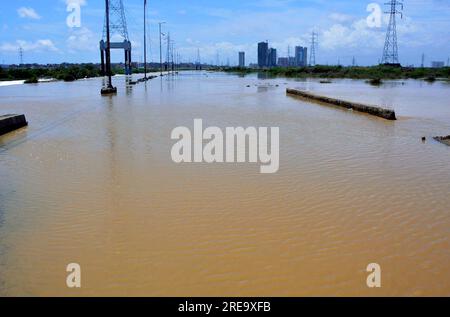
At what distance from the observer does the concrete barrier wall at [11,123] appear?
37.0 feet

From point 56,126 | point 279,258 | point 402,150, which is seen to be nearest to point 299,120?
point 402,150

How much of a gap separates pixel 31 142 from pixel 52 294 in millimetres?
7512

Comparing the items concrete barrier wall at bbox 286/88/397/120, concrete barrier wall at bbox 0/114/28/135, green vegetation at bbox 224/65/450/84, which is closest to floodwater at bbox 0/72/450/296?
concrete barrier wall at bbox 0/114/28/135

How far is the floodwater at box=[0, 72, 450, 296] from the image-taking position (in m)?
3.71

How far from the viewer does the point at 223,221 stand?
503 centimetres

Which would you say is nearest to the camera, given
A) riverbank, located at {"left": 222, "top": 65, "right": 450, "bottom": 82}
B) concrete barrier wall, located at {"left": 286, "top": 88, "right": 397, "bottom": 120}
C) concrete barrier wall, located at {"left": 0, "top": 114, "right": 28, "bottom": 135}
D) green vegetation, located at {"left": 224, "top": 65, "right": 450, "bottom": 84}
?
concrete barrier wall, located at {"left": 0, "top": 114, "right": 28, "bottom": 135}

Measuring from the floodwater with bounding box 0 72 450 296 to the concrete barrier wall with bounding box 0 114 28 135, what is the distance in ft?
6.00

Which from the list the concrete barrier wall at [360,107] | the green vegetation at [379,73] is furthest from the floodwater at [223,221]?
the green vegetation at [379,73]

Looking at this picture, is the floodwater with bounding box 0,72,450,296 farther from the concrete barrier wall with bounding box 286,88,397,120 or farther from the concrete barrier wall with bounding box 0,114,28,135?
the concrete barrier wall with bounding box 286,88,397,120

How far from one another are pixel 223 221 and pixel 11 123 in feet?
29.6

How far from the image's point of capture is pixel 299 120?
14367 mm

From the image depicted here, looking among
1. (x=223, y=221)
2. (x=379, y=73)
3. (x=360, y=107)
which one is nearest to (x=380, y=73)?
(x=379, y=73)

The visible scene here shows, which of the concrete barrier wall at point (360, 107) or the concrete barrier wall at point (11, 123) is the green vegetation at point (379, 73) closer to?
the concrete barrier wall at point (360, 107)

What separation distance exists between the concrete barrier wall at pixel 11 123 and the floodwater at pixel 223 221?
A: 1.83 metres
